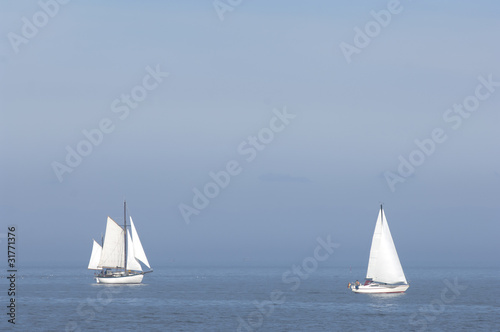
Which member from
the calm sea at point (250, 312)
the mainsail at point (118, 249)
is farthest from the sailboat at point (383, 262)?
the mainsail at point (118, 249)

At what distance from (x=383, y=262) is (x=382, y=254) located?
1571mm

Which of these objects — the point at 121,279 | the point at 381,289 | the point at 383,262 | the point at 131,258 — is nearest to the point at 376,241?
the point at 383,262

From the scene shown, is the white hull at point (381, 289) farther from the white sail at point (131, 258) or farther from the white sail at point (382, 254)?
the white sail at point (131, 258)

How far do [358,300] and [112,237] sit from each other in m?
60.3

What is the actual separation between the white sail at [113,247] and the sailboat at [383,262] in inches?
2341

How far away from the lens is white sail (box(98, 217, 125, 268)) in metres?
160

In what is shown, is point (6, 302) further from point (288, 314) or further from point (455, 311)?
point (455, 311)

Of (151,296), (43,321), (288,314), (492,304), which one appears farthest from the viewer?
(151,296)

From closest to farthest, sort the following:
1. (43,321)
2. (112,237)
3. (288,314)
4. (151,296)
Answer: (43,321) → (288,314) → (151,296) → (112,237)

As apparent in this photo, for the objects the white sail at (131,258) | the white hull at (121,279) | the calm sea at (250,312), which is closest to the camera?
the calm sea at (250,312)

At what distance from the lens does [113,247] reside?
161 meters

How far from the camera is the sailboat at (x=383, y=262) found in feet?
388

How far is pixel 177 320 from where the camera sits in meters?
92.0

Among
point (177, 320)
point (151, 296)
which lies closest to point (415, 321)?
point (177, 320)
